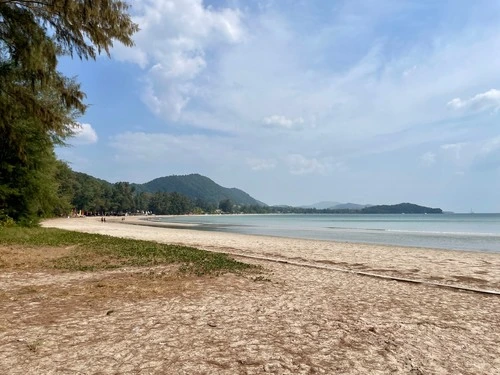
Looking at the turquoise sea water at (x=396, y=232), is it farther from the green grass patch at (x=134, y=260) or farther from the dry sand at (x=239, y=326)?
the dry sand at (x=239, y=326)

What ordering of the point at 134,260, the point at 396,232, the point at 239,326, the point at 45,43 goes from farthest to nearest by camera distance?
1. the point at 396,232
2. the point at 134,260
3. the point at 45,43
4. the point at 239,326

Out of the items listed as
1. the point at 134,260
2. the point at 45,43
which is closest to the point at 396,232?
the point at 134,260

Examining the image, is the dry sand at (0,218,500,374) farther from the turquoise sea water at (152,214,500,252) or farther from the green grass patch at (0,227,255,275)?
the turquoise sea water at (152,214,500,252)

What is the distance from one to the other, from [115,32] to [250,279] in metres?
6.72

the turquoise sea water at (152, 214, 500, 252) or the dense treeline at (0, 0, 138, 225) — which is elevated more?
the dense treeline at (0, 0, 138, 225)

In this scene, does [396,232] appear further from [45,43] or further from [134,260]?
[45,43]

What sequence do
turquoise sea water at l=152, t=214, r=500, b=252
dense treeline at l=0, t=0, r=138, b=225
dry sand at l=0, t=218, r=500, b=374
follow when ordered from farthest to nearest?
turquoise sea water at l=152, t=214, r=500, b=252, dense treeline at l=0, t=0, r=138, b=225, dry sand at l=0, t=218, r=500, b=374

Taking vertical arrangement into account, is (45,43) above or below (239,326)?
above

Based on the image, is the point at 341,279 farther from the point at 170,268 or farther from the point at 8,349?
the point at 8,349

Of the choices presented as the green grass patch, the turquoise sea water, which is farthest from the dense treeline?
the turquoise sea water

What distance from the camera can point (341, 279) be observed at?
9.26m

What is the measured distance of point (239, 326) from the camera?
5.05 metres

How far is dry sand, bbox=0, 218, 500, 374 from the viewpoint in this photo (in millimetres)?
3807

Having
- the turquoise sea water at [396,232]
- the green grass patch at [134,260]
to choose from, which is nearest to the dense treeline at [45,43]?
the green grass patch at [134,260]
